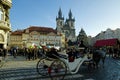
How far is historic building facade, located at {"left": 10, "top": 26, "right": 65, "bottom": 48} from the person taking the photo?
119 metres

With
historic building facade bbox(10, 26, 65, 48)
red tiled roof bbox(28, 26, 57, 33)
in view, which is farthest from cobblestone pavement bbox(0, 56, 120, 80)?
red tiled roof bbox(28, 26, 57, 33)

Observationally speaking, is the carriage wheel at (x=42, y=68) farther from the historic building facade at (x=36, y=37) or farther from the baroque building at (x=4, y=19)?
the historic building facade at (x=36, y=37)

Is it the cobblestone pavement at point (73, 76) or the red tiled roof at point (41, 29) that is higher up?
the red tiled roof at point (41, 29)

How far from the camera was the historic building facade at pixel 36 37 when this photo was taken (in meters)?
119

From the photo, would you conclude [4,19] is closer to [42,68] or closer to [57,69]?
[42,68]

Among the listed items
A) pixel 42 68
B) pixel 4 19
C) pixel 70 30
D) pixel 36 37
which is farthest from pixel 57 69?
pixel 70 30

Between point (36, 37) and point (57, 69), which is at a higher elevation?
point (36, 37)

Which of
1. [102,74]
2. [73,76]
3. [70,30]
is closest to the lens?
[73,76]

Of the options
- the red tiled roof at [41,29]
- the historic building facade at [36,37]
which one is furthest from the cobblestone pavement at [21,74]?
the red tiled roof at [41,29]

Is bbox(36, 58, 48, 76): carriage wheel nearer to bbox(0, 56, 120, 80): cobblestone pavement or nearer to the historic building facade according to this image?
bbox(0, 56, 120, 80): cobblestone pavement

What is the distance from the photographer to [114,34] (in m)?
150

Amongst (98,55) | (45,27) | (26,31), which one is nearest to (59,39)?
(45,27)

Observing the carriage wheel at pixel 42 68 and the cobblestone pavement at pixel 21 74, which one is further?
the carriage wheel at pixel 42 68

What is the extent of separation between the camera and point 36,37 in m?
125
